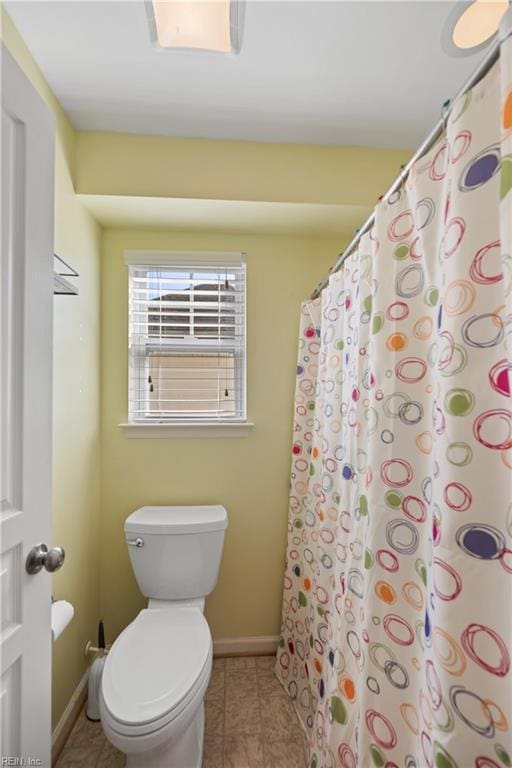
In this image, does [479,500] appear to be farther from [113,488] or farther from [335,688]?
[113,488]

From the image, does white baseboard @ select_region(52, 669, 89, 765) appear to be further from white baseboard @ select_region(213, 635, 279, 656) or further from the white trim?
→ the white trim

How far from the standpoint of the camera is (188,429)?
6.13ft

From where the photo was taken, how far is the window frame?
1.86 m

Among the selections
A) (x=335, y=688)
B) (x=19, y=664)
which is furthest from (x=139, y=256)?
(x=335, y=688)

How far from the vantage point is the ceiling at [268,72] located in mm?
1100

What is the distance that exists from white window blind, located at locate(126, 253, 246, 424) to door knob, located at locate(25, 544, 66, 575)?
108 centimetres

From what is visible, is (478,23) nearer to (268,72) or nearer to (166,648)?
(268,72)

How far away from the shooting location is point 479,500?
60 centimetres

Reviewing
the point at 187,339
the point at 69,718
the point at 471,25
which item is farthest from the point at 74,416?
the point at 471,25

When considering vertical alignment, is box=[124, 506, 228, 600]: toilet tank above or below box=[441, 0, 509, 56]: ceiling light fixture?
below

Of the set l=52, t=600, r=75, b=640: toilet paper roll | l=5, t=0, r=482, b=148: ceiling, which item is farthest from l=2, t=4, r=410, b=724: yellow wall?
l=52, t=600, r=75, b=640: toilet paper roll

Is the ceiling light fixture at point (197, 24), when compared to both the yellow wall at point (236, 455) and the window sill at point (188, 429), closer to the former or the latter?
the yellow wall at point (236, 455)

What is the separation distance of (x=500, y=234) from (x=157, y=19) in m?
0.96

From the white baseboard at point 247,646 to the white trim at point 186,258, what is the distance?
1926 mm
